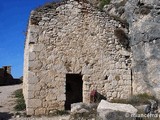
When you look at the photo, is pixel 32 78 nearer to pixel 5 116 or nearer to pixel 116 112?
pixel 5 116

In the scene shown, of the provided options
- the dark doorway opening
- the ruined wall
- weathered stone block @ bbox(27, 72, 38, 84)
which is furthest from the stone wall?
weathered stone block @ bbox(27, 72, 38, 84)

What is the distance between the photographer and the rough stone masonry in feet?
31.7

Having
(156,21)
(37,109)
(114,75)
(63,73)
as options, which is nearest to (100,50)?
(114,75)

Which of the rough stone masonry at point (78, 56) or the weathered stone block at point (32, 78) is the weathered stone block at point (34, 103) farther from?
the weathered stone block at point (32, 78)

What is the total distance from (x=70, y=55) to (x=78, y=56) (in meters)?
0.35

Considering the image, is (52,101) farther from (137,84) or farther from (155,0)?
(155,0)

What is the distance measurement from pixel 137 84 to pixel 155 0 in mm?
3560

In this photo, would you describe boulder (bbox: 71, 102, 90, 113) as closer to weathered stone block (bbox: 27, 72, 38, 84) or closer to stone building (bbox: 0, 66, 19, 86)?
weathered stone block (bbox: 27, 72, 38, 84)

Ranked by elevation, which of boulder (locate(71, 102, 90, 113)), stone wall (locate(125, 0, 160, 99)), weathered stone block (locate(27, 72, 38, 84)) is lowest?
boulder (locate(71, 102, 90, 113))

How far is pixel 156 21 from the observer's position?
966cm

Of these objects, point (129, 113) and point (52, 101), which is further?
point (52, 101)

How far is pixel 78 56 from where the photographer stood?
10.2 meters

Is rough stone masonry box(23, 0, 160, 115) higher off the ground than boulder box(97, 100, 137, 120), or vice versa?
rough stone masonry box(23, 0, 160, 115)

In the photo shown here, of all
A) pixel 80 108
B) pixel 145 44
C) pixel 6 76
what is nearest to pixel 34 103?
pixel 80 108
